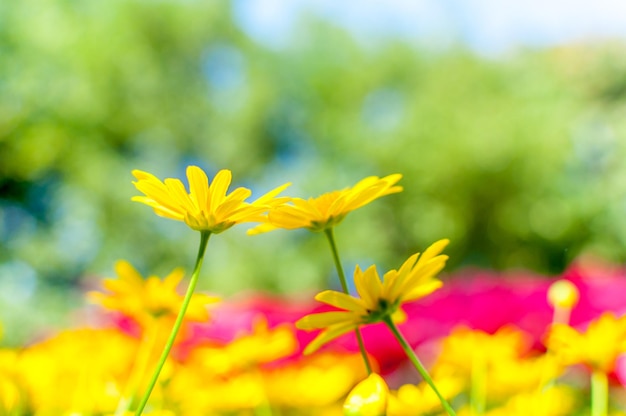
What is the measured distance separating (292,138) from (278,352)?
23.4 feet

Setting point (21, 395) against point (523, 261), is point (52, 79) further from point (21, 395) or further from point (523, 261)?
point (21, 395)

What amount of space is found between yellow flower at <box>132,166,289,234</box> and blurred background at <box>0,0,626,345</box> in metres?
Answer: 4.21

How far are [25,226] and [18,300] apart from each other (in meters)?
3.12

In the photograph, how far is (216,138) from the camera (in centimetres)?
717

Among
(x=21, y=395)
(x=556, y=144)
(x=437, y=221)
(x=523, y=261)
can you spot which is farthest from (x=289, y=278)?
(x=21, y=395)

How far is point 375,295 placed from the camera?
12.6 inches

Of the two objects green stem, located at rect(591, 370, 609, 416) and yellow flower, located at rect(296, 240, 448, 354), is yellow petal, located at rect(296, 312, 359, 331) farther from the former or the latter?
green stem, located at rect(591, 370, 609, 416)

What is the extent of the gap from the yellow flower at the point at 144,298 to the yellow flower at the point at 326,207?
0.11m

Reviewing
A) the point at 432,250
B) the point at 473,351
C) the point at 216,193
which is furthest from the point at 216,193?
the point at 473,351

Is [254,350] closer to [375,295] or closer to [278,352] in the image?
[278,352]

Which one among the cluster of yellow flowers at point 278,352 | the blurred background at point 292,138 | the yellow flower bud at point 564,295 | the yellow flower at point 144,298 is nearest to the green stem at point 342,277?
the cluster of yellow flowers at point 278,352

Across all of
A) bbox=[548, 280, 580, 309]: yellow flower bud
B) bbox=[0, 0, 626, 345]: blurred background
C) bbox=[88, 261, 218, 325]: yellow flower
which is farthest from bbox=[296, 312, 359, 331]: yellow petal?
bbox=[0, 0, 626, 345]: blurred background

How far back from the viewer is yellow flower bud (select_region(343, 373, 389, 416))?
0.26m

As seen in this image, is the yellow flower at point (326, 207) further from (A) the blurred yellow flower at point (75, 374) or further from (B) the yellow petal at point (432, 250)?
(A) the blurred yellow flower at point (75, 374)
